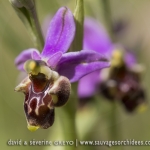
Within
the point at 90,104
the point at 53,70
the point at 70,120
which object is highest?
the point at 53,70

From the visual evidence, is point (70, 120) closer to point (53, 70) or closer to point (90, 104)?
point (53, 70)

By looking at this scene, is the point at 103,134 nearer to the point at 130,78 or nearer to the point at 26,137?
the point at 26,137

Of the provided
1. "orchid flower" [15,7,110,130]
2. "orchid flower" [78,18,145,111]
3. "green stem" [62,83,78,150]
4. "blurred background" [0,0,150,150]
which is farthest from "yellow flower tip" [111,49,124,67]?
"orchid flower" [15,7,110,130]

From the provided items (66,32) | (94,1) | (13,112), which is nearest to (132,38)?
(94,1)

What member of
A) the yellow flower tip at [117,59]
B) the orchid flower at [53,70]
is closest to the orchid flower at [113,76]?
the yellow flower tip at [117,59]

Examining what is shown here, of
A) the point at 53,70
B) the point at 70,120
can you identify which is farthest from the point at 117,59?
the point at 53,70

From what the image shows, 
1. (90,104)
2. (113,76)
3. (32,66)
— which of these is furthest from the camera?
(90,104)

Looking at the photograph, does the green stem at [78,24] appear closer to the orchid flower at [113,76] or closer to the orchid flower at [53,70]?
the orchid flower at [53,70]
